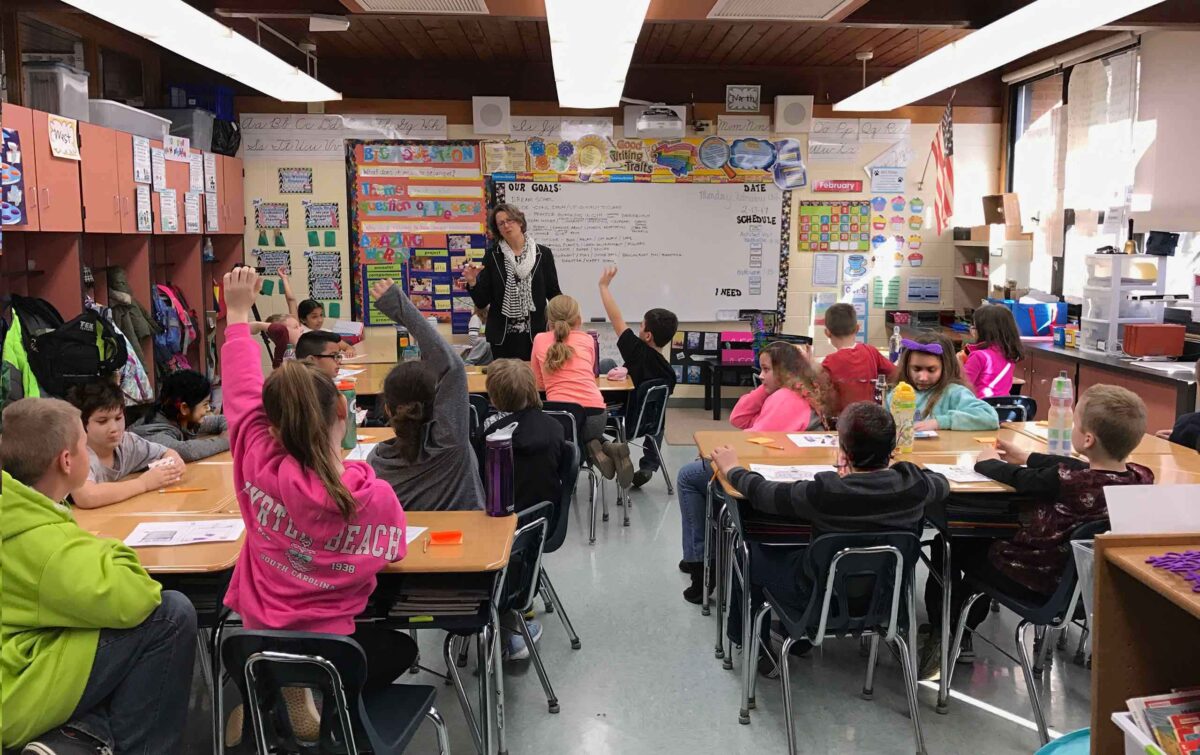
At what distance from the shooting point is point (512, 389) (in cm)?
331

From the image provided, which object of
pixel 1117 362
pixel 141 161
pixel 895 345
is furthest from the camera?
pixel 895 345

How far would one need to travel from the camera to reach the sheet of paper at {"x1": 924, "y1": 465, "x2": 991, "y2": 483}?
10.2 ft

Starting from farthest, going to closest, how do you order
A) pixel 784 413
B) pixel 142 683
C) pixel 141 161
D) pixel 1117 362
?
1. pixel 141 161
2. pixel 1117 362
3. pixel 784 413
4. pixel 142 683

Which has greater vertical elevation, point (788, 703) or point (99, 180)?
point (99, 180)

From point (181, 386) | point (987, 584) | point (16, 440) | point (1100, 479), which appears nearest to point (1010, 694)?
point (987, 584)

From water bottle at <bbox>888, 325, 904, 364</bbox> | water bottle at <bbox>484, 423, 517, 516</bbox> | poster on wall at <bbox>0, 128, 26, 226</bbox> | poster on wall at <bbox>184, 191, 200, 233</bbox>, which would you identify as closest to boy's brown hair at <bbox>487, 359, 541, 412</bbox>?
water bottle at <bbox>484, 423, 517, 516</bbox>

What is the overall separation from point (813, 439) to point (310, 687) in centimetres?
230

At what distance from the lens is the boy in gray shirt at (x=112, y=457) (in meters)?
2.92

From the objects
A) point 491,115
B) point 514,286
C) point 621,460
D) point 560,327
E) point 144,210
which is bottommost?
point 621,460

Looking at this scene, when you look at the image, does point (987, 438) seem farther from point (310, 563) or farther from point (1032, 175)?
point (1032, 175)

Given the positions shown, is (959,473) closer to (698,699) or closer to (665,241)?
(698,699)

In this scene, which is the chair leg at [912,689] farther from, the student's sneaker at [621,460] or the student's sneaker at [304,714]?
the student's sneaker at [621,460]

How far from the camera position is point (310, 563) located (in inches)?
85.8

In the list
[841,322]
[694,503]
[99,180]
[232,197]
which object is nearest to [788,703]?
[694,503]
